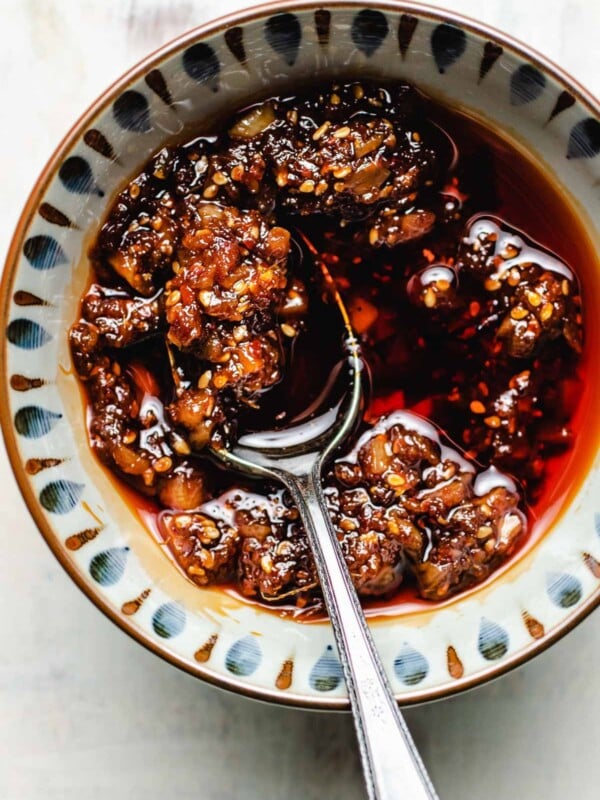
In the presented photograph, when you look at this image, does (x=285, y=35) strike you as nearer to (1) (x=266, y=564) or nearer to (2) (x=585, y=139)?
(2) (x=585, y=139)

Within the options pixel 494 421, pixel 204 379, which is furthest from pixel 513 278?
pixel 204 379

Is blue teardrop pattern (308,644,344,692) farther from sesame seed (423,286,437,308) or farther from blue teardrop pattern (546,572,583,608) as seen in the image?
sesame seed (423,286,437,308)

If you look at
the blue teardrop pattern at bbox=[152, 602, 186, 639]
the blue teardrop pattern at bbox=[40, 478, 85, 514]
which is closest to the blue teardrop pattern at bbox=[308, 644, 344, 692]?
the blue teardrop pattern at bbox=[152, 602, 186, 639]

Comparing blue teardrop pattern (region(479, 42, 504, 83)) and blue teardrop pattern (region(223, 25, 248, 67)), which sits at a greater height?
blue teardrop pattern (region(223, 25, 248, 67))

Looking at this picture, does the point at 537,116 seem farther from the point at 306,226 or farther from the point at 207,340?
the point at 207,340

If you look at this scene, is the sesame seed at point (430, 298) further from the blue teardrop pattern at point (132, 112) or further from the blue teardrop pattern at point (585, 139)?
the blue teardrop pattern at point (132, 112)
